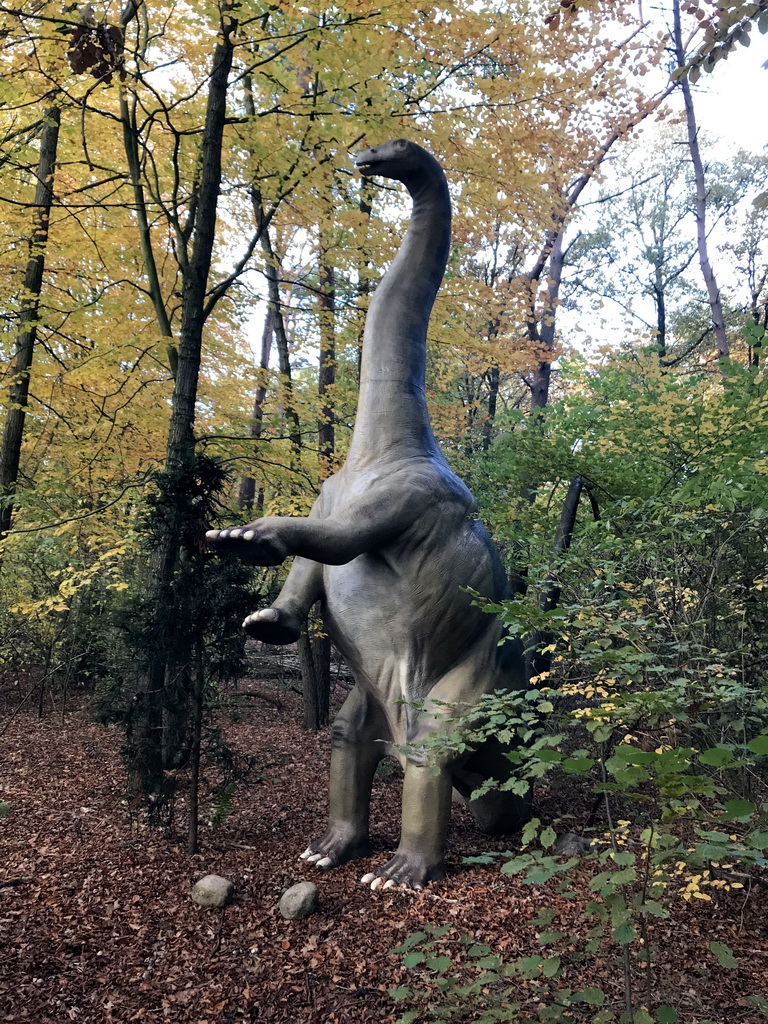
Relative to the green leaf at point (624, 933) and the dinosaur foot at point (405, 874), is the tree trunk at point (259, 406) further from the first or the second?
the green leaf at point (624, 933)

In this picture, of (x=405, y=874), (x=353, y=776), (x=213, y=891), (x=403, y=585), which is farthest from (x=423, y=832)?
(x=403, y=585)

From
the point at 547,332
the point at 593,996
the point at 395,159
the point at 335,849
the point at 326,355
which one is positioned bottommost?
the point at 335,849

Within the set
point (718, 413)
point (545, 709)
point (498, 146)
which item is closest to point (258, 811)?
point (545, 709)

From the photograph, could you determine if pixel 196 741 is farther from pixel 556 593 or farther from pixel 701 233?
pixel 701 233

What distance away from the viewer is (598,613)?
363 centimetres

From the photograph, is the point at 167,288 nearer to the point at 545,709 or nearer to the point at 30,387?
the point at 30,387

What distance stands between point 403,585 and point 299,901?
172 cm

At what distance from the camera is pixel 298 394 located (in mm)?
9102

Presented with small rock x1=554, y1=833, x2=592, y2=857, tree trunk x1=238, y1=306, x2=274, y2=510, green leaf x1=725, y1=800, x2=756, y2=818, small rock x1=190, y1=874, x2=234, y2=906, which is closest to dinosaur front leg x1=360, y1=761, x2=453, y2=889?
small rock x1=190, y1=874, x2=234, y2=906

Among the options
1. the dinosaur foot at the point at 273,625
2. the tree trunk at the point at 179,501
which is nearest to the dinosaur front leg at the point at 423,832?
the dinosaur foot at the point at 273,625

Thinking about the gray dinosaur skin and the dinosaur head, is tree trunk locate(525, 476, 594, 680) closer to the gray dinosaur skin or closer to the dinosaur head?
the gray dinosaur skin

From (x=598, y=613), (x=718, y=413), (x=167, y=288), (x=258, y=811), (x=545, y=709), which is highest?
(x=167, y=288)

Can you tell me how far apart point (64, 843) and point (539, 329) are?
497 inches

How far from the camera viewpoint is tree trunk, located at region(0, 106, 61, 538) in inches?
282
